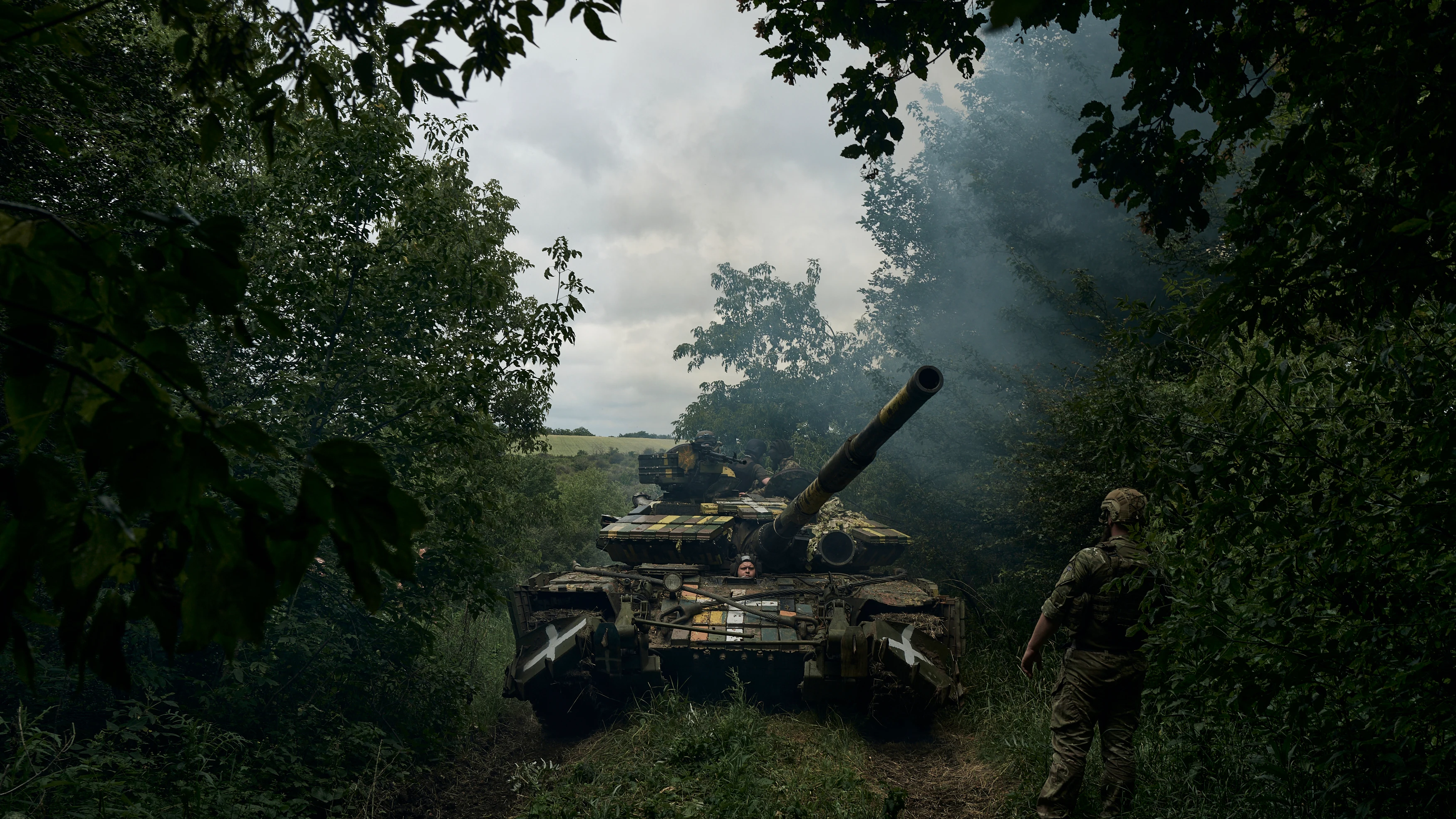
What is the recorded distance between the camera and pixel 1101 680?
431 centimetres

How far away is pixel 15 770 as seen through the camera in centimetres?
341

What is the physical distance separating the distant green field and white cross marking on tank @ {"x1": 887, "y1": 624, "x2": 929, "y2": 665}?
38935 mm

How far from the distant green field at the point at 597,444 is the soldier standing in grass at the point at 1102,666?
4126 cm

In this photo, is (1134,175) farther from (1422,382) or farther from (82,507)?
(82,507)

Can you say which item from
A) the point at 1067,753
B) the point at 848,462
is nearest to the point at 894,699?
the point at 848,462

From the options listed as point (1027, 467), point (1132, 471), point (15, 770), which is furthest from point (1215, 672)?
point (1027, 467)

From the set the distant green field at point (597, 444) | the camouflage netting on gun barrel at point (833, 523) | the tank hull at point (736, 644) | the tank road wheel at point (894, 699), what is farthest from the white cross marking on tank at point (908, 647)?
the distant green field at point (597, 444)

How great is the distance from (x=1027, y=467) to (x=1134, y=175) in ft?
26.2

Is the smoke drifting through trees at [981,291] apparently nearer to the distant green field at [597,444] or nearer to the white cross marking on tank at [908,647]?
the white cross marking on tank at [908,647]

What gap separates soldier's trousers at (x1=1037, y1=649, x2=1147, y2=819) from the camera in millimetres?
4277

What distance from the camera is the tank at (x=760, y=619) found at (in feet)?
21.4

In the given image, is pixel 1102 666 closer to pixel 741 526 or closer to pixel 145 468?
pixel 145 468

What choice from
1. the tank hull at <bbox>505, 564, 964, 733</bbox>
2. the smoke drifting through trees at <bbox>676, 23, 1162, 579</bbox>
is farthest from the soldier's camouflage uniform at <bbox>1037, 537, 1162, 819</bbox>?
the smoke drifting through trees at <bbox>676, 23, 1162, 579</bbox>

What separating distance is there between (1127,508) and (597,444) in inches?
2353
